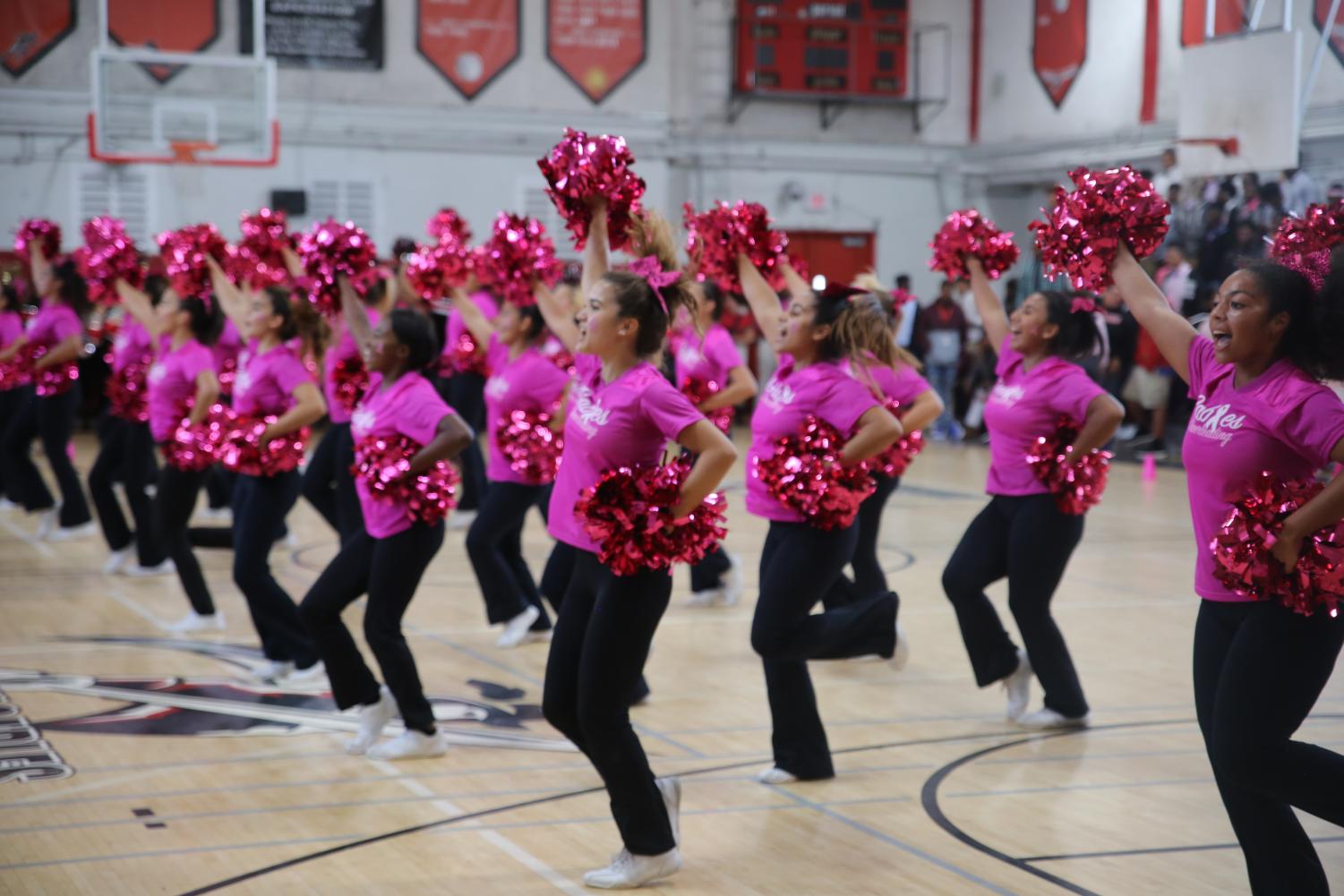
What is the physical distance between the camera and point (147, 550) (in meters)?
8.69

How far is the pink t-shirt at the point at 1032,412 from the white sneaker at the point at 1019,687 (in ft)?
2.08

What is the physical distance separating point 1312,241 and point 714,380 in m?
4.66

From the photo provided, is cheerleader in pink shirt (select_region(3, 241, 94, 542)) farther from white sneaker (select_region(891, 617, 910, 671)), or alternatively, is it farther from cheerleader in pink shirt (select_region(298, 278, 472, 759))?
white sneaker (select_region(891, 617, 910, 671))

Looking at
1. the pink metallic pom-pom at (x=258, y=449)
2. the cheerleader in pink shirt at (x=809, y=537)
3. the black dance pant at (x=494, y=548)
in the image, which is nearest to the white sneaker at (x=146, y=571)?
the black dance pant at (x=494, y=548)

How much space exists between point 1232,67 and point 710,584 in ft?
24.6

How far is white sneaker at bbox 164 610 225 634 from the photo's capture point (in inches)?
281

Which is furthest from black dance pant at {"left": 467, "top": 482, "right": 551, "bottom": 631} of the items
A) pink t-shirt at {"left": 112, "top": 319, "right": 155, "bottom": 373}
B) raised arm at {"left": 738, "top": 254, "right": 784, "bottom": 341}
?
pink t-shirt at {"left": 112, "top": 319, "right": 155, "bottom": 373}

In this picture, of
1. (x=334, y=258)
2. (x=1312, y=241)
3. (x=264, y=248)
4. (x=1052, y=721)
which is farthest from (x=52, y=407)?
(x=1312, y=241)

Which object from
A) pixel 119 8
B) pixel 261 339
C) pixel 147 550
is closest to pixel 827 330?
pixel 261 339

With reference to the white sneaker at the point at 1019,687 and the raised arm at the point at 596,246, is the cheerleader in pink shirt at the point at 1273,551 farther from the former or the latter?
the white sneaker at the point at 1019,687

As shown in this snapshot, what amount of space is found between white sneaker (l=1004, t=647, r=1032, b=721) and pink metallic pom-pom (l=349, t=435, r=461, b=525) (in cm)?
211

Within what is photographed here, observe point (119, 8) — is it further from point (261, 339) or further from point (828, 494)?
point (828, 494)

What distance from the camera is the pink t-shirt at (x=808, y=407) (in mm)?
4871

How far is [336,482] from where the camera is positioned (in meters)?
7.40
